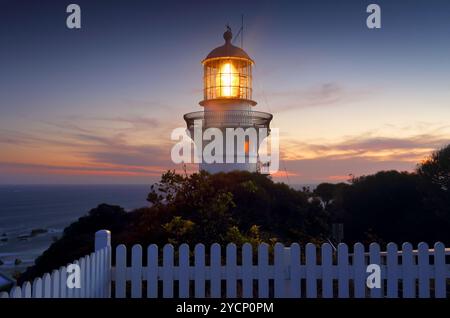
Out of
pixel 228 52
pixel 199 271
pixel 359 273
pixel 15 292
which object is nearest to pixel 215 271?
pixel 199 271

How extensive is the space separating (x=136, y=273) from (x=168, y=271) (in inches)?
14.0

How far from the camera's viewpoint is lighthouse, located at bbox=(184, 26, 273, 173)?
14.9 meters

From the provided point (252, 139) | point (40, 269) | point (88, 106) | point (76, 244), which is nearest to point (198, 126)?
point (252, 139)

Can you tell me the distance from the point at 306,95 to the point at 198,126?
6.35m

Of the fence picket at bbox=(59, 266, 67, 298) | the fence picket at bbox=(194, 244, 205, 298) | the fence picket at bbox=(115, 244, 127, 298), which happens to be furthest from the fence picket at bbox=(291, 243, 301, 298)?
the fence picket at bbox=(59, 266, 67, 298)

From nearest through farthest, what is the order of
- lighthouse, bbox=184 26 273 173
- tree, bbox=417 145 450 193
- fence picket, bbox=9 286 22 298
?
fence picket, bbox=9 286 22 298 < tree, bbox=417 145 450 193 < lighthouse, bbox=184 26 273 173

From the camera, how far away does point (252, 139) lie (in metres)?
16.2

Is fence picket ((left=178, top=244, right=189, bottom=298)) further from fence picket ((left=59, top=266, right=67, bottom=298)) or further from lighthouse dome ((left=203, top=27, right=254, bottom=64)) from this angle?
lighthouse dome ((left=203, top=27, right=254, bottom=64))

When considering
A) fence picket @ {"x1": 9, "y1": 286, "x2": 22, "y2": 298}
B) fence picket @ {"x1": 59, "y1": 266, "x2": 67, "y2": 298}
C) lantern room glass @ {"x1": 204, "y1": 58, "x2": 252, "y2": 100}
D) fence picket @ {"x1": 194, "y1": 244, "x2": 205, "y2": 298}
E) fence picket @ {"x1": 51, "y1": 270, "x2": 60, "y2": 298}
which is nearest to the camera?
fence picket @ {"x1": 9, "y1": 286, "x2": 22, "y2": 298}

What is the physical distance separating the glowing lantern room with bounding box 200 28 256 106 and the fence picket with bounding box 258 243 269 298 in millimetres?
11208

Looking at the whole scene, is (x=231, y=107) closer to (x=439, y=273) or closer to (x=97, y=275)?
(x=439, y=273)

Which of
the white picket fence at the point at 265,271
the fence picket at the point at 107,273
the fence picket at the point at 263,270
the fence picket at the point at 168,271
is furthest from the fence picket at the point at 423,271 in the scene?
the fence picket at the point at 107,273

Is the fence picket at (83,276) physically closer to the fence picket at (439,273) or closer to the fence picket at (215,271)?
the fence picket at (215,271)
